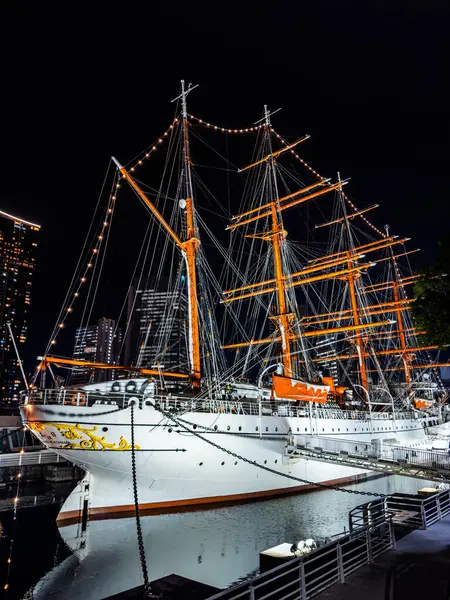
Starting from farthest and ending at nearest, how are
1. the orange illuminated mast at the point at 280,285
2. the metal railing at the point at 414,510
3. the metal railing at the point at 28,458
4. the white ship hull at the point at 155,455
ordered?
1. the orange illuminated mast at the point at 280,285
2. the metal railing at the point at 28,458
3. the white ship hull at the point at 155,455
4. the metal railing at the point at 414,510

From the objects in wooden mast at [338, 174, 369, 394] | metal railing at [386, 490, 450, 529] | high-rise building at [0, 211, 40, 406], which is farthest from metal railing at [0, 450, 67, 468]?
high-rise building at [0, 211, 40, 406]

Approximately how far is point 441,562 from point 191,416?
9.60m

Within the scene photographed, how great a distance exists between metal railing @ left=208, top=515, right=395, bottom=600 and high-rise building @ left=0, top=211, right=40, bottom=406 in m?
98.8

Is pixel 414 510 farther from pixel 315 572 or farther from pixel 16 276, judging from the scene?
pixel 16 276

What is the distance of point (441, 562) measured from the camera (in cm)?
689

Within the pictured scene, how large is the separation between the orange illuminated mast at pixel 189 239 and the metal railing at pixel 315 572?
1067 centimetres

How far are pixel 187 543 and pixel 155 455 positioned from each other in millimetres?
3333

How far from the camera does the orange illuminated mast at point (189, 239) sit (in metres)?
18.5

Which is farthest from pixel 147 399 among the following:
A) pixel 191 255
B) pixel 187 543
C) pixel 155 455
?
pixel 191 255

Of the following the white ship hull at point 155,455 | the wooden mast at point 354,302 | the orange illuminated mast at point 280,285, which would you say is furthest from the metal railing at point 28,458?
the wooden mast at point 354,302

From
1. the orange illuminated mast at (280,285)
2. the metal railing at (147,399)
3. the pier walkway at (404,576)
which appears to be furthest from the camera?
the orange illuminated mast at (280,285)

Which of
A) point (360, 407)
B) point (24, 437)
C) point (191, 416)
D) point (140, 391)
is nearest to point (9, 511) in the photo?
point (140, 391)

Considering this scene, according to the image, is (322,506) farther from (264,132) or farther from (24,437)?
Answer: (264,132)

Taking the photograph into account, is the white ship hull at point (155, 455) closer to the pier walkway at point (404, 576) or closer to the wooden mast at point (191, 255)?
the wooden mast at point (191, 255)
